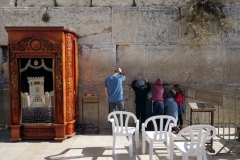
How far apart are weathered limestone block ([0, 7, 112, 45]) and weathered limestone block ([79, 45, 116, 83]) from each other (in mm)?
210

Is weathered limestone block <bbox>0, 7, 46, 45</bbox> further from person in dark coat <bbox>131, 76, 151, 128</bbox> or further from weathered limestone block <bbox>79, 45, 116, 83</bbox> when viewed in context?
person in dark coat <bbox>131, 76, 151, 128</bbox>

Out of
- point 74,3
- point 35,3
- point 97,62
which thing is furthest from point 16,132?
point 74,3

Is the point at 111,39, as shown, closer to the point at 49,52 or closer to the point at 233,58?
the point at 49,52

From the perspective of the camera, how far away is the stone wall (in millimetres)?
6949

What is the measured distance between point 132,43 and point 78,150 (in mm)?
3194

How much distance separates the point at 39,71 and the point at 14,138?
1523 mm

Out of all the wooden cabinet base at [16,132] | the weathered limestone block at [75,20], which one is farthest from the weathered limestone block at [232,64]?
the wooden cabinet base at [16,132]

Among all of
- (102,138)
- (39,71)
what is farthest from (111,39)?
(102,138)

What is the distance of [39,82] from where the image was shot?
19.0ft

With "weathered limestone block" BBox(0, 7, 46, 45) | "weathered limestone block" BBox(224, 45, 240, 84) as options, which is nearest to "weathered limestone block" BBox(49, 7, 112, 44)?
"weathered limestone block" BBox(0, 7, 46, 45)

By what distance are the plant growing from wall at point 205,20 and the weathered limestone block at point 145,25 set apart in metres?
0.32

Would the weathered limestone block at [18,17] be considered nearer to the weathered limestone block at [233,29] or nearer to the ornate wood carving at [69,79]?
the ornate wood carving at [69,79]

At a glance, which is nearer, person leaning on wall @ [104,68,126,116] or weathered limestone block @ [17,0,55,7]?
person leaning on wall @ [104,68,126,116]

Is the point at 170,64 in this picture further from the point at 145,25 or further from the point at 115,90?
the point at 115,90
